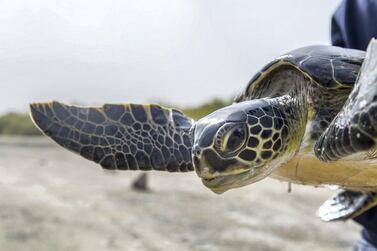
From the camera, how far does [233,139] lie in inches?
53.0

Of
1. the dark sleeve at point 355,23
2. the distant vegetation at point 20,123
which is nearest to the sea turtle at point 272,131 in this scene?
the dark sleeve at point 355,23

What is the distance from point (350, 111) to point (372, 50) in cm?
13

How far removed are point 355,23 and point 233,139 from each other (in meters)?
0.89

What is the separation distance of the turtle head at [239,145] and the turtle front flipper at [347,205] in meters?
0.43

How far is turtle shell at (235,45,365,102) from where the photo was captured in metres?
1.46

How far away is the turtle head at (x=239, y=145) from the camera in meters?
1.32

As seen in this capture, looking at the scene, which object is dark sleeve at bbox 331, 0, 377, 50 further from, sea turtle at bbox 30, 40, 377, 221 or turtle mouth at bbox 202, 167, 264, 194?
turtle mouth at bbox 202, 167, 264, 194

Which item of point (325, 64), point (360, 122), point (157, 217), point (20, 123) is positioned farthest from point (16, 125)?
point (360, 122)

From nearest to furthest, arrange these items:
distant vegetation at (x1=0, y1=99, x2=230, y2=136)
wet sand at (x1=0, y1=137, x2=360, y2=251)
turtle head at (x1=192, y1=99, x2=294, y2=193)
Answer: turtle head at (x1=192, y1=99, x2=294, y2=193) → wet sand at (x1=0, y1=137, x2=360, y2=251) → distant vegetation at (x1=0, y1=99, x2=230, y2=136)

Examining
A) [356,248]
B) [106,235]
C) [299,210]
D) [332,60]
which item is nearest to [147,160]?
[332,60]

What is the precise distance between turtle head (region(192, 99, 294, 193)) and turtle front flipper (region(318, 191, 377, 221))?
16.8 inches

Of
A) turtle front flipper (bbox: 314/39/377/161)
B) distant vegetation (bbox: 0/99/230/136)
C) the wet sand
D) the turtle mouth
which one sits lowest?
distant vegetation (bbox: 0/99/230/136)

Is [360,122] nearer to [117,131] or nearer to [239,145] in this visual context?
[239,145]

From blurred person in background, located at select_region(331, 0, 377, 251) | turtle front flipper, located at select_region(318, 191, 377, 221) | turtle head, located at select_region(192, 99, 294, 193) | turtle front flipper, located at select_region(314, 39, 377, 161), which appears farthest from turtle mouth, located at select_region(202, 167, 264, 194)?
blurred person in background, located at select_region(331, 0, 377, 251)
